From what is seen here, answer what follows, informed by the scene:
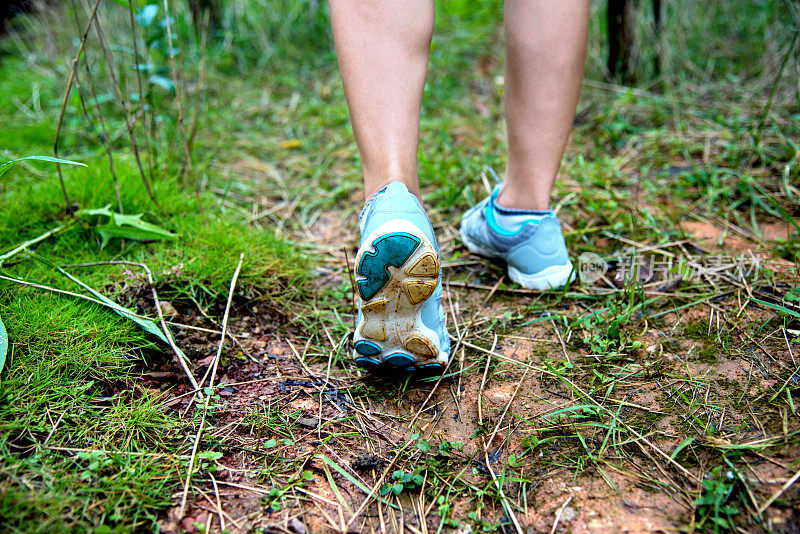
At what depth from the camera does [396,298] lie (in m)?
1.05

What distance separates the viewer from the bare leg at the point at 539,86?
129 cm

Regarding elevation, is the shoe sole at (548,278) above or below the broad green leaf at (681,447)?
below

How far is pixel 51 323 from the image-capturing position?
118 cm

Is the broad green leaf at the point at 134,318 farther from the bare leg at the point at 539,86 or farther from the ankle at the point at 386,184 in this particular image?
the bare leg at the point at 539,86

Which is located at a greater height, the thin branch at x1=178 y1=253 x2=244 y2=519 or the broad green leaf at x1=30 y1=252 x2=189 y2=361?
the broad green leaf at x1=30 y1=252 x2=189 y2=361

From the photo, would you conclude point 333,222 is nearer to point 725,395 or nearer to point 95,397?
point 95,397

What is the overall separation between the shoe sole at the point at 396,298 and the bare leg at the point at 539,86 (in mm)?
616

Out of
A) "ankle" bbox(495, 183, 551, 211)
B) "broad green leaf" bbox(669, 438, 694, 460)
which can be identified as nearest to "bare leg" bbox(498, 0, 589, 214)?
"ankle" bbox(495, 183, 551, 211)

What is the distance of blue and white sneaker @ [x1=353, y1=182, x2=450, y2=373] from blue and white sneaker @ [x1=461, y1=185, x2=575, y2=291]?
47cm

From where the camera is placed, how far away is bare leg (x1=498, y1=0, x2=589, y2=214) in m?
Answer: 1.29

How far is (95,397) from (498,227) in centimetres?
115

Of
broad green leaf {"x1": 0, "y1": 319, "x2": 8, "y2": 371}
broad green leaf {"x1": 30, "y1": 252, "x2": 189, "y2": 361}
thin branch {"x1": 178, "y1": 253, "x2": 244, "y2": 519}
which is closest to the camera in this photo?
thin branch {"x1": 178, "y1": 253, "x2": 244, "y2": 519}

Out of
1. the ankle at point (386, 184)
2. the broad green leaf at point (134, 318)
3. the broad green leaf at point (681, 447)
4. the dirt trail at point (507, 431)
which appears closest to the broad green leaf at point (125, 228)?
the broad green leaf at point (134, 318)

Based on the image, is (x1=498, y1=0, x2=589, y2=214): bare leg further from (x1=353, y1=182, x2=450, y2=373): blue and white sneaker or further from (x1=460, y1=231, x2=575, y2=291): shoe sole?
(x1=353, y1=182, x2=450, y2=373): blue and white sneaker
